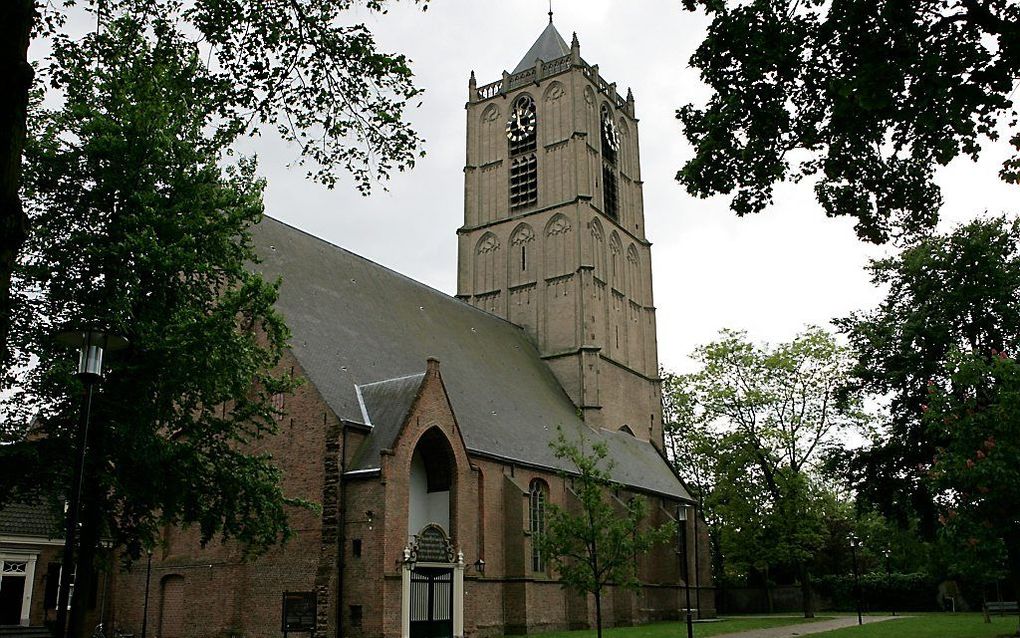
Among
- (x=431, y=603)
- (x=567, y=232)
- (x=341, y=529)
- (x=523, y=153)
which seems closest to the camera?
(x=341, y=529)

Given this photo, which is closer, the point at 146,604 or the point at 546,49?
the point at 146,604

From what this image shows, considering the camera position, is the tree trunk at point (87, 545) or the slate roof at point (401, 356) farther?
the slate roof at point (401, 356)

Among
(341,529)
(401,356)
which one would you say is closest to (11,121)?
(341,529)

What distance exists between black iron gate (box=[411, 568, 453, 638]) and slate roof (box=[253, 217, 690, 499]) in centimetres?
368

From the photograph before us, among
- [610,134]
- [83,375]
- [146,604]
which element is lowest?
[146,604]

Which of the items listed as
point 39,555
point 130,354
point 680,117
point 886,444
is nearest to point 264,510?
point 130,354

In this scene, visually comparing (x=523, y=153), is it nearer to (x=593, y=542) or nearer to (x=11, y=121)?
(x=593, y=542)

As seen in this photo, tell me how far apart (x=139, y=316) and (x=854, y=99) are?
46.5 ft

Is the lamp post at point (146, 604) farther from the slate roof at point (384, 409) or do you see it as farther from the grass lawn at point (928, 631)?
the grass lawn at point (928, 631)

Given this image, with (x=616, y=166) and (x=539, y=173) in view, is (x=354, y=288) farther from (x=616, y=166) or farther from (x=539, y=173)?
(x=616, y=166)

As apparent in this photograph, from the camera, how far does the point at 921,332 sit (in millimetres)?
31000

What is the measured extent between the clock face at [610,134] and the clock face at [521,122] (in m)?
4.33

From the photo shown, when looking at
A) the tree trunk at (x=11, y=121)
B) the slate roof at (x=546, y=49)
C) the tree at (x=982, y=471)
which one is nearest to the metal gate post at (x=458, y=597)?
the tree at (x=982, y=471)

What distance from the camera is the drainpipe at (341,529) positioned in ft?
72.3
